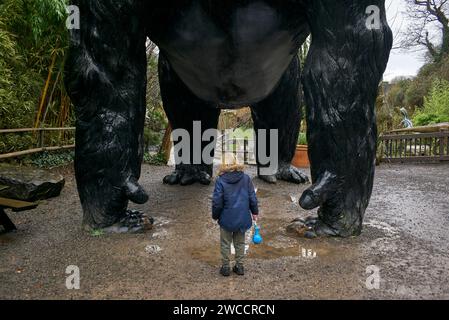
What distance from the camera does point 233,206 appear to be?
2.40 m

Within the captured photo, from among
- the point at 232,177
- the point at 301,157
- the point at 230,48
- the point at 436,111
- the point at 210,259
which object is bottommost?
the point at 210,259

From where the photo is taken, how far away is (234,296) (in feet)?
6.59

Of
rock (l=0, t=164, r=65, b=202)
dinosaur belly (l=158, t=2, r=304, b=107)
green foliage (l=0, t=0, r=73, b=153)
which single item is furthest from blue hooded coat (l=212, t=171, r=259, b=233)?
green foliage (l=0, t=0, r=73, b=153)

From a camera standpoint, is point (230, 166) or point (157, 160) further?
point (157, 160)

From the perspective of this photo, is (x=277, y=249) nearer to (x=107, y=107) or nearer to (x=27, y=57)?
(x=107, y=107)

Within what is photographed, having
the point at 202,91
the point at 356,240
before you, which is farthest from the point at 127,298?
the point at 202,91

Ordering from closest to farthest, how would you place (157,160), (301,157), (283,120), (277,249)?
(277,249) < (283,120) < (301,157) < (157,160)

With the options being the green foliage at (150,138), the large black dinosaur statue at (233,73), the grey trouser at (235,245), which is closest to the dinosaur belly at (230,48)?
the large black dinosaur statue at (233,73)

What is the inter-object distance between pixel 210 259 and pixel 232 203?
391 mm

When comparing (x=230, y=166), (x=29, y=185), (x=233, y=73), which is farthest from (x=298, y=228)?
(x=29, y=185)

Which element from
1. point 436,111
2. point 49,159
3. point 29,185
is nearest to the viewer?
point 29,185

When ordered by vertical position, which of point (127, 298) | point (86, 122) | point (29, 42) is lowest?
point (127, 298)
